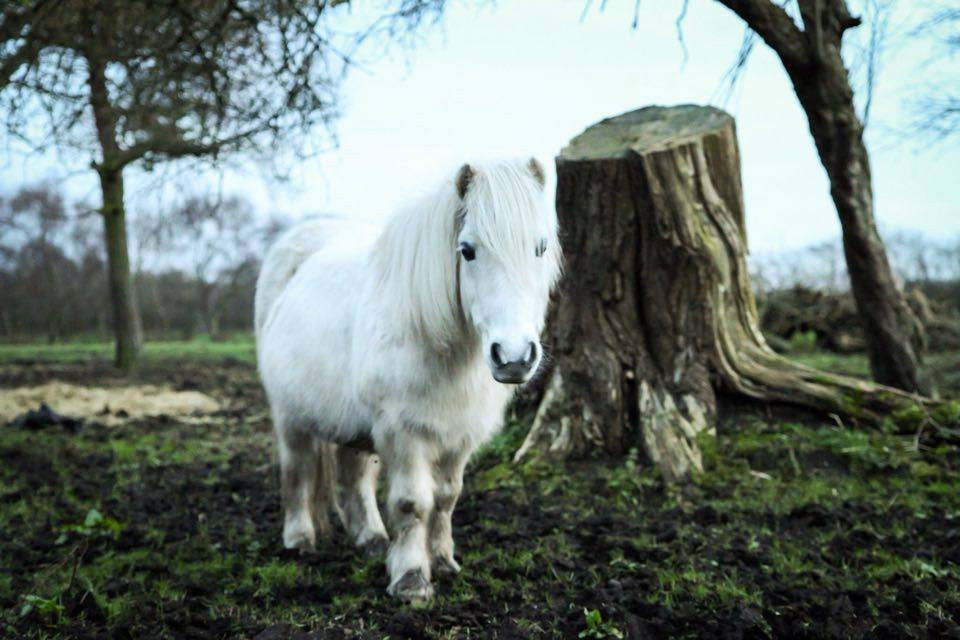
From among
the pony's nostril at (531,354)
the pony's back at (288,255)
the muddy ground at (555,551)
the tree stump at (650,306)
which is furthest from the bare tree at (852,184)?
the pony's nostril at (531,354)

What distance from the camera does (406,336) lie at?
3.46 metres

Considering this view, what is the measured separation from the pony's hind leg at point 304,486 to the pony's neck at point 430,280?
4.93 ft

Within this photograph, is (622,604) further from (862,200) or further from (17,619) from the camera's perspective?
(862,200)

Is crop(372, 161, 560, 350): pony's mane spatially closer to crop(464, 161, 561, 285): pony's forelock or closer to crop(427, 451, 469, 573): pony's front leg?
crop(464, 161, 561, 285): pony's forelock

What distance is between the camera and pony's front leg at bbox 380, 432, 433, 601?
3.45 meters

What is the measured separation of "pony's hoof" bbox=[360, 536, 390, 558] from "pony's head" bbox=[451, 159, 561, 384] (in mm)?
1808

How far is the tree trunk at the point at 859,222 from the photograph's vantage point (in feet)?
22.0

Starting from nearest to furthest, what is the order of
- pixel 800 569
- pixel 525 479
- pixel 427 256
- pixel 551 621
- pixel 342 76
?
pixel 551 621, pixel 427 256, pixel 800 569, pixel 525 479, pixel 342 76

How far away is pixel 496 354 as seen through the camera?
9.18 feet

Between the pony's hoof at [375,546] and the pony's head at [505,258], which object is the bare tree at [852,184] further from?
the pony's hoof at [375,546]

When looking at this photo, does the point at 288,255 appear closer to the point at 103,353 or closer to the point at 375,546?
the point at 375,546

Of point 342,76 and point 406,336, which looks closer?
point 406,336

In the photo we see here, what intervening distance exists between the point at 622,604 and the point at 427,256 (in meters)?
1.72

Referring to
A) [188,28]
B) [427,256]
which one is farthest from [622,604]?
[188,28]
